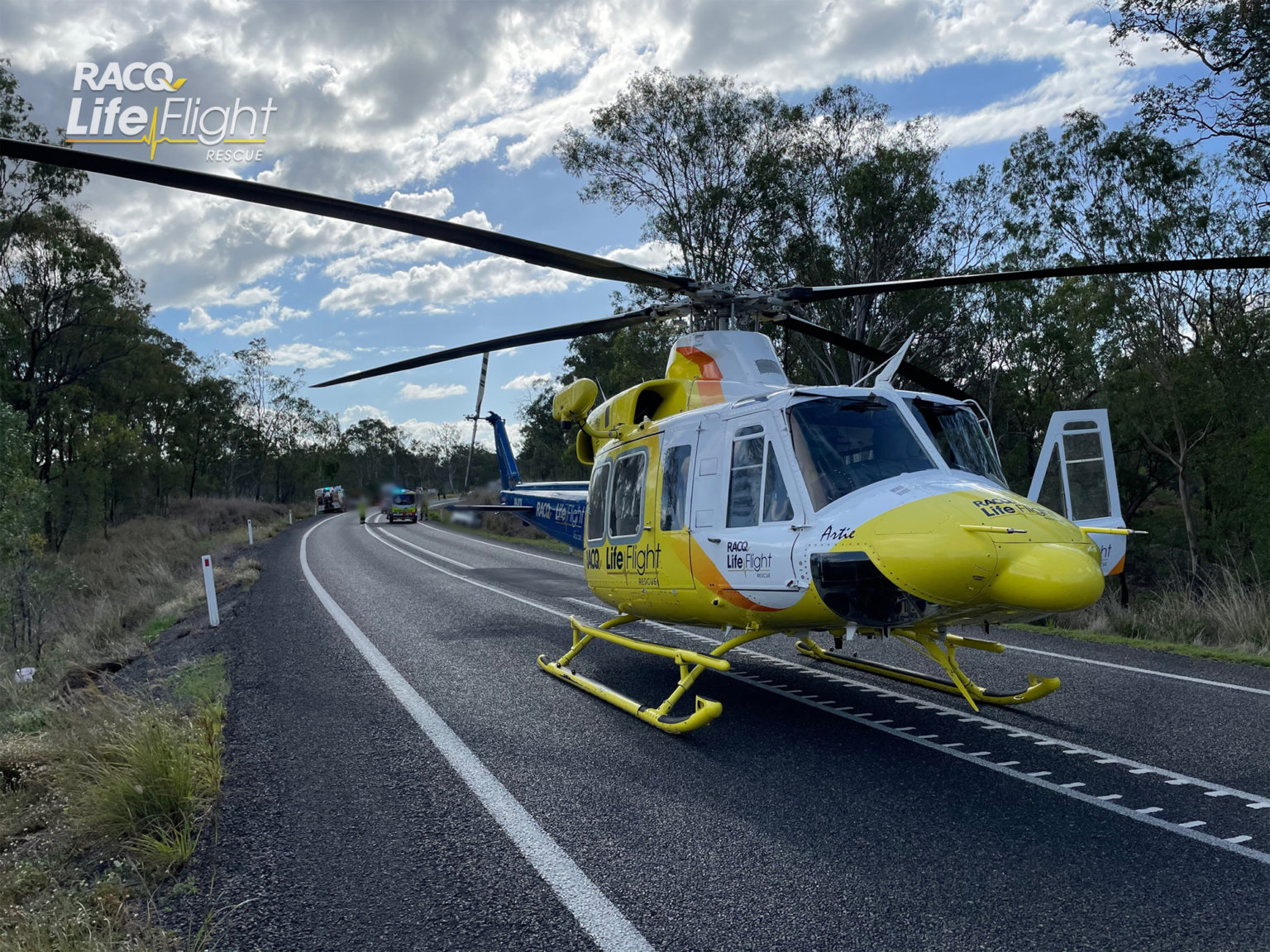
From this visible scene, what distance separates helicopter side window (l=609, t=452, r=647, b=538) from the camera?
7254 millimetres

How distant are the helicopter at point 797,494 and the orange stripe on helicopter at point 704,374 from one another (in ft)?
0.06

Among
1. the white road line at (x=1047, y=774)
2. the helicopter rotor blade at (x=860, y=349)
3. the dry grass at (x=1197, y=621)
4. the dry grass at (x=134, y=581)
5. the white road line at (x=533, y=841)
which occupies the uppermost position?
the helicopter rotor blade at (x=860, y=349)

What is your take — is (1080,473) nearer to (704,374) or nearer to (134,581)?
(704,374)

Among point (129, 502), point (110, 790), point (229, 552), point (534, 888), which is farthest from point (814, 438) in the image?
point (129, 502)

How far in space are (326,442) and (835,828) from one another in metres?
75.1

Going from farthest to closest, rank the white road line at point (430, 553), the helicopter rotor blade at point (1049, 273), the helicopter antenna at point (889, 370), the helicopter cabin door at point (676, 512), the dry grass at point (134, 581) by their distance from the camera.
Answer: the white road line at point (430, 553) < the dry grass at point (134, 581) < the helicopter cabin door at point (676, 512) < the helicopter antenna at point (889, 370) < the helicopter rotor blade at point (1049, 273)

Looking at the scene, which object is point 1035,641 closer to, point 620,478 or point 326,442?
point 620,478

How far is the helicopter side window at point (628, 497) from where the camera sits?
23.8 ft

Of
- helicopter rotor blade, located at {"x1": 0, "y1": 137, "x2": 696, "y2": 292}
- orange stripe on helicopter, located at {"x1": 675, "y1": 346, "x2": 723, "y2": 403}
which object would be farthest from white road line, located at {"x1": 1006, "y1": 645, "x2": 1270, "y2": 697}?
helicopter rotor blade, located at {"x1": 0, "y1": 137, "x2": 696, "y2": 292}

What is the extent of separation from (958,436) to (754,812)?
10.1 feet

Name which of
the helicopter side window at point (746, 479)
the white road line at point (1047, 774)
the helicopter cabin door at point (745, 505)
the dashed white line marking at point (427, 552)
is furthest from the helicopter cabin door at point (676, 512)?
the dashed white line marking at point (427, 552)

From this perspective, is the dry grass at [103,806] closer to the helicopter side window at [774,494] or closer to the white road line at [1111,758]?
the helicopter side window at [774,494]

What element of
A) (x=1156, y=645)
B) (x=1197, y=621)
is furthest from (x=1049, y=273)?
(x=1197, y=621)

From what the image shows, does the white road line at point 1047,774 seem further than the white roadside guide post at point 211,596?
No
